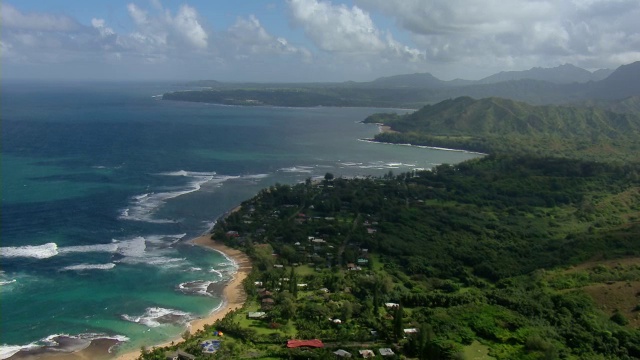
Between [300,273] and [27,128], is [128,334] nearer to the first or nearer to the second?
[300,273]

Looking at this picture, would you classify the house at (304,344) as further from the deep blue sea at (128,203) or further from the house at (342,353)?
the deep blue sea at (128,203)

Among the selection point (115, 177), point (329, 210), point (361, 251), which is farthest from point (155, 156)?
point (361, 251)

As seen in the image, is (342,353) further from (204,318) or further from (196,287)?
(196,287)

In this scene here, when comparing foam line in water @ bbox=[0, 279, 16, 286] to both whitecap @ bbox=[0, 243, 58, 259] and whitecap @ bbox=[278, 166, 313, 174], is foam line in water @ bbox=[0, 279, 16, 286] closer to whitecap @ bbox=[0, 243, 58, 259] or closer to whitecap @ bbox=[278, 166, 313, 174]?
Result: whitecap @ bbox=[0, 243, 58, 259]

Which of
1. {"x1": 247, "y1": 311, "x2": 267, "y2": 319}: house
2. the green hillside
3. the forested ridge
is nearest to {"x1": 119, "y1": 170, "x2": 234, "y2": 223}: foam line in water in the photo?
the forested ridge

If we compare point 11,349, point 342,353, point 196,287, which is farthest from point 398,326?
point 11,349

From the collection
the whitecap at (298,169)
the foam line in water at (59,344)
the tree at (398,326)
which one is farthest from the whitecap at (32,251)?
the whitecap at (298,169)
